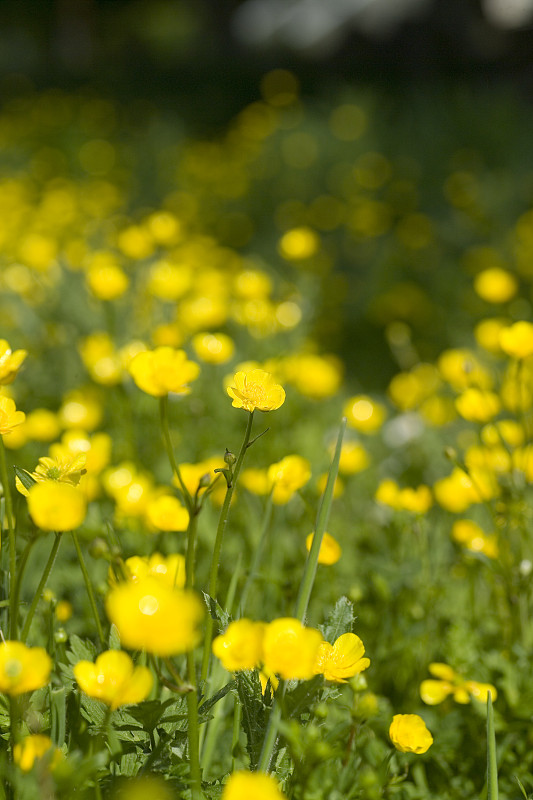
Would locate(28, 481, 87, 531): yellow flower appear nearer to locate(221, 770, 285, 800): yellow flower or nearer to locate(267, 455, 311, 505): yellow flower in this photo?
locate(221, 770, 285, 800): yellow flower

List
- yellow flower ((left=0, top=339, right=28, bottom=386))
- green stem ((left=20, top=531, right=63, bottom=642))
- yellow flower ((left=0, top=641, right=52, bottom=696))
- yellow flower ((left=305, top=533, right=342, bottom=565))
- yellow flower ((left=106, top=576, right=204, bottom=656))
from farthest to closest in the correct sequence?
yellow flower ((left=305, top=533, right=342, bottom=565)) < yellow flower ((left=0, top=339, right=28, bottom=386)) < green stem ((left=20, top=531, right=63, bottom=642)) < yellow flower ((left=0, top=641, right=52, bottom=696)) < yellow flower ((left=106, top=576, right=204, bottom=656))

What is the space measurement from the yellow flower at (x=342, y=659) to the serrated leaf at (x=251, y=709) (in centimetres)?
9

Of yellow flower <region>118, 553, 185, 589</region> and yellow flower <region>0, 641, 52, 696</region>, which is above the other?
yellow flower <region>0, 641, 52, 696</region>

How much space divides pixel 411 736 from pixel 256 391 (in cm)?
47

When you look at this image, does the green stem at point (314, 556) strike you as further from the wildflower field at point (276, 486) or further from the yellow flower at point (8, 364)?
the yellow flower at point (8, 364)

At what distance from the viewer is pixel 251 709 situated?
0.87 meters

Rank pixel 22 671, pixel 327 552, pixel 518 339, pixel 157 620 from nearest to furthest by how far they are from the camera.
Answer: pixel 157 620
pixel 22 671
pixel 327 552
pixel 518 339

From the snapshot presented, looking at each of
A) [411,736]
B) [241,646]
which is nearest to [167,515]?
[241,646]

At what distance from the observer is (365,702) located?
30.7 inches

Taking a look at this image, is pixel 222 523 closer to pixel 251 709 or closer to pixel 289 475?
pixel 251 709

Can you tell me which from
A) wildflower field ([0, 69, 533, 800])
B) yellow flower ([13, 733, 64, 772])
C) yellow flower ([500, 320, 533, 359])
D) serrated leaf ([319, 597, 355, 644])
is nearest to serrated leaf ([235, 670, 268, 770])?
wildflower field ([0, 69, 533, 800])

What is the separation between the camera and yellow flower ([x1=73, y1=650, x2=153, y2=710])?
723 millimetres

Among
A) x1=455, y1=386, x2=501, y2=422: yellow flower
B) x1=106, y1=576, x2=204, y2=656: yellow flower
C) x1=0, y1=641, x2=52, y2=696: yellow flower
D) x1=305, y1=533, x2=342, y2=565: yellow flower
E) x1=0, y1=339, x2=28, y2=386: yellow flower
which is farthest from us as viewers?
x1=455, y1=386, x2=501, y2=422: yellow flower

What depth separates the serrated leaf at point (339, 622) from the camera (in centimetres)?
92
